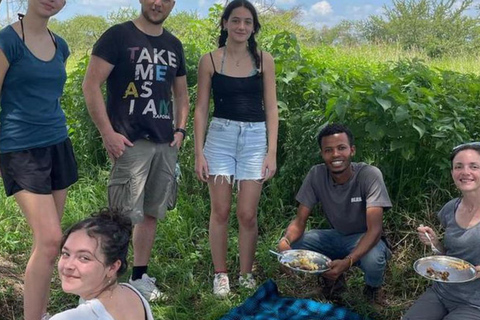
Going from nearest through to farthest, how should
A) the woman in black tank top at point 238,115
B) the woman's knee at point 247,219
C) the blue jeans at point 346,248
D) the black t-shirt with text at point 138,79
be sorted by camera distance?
1. the black t-shirt with text at point 138,79
2. the blue jeans at point 346,248
3. the woman in black tank top at point 238,115
4. the woman's knee at point 247,219

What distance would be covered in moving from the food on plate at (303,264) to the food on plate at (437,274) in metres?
0.56

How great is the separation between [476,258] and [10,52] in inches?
88.4

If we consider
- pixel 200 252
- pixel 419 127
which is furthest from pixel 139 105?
pixel 419 127

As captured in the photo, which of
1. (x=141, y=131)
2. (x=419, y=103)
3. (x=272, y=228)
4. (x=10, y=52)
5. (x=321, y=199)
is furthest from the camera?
(x=272, y=228)

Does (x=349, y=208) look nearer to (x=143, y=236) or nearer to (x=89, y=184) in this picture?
Result: (x=143, y=236)

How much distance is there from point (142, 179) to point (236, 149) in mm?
534

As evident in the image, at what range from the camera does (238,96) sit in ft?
10.2

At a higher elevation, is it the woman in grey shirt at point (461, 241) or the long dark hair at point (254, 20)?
the long dark hair at point (254, 20)

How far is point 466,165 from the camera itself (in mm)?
2514

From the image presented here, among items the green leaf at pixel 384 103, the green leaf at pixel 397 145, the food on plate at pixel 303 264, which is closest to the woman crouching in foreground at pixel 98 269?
the food on plate at pixel 303 264

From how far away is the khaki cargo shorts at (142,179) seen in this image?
3020mm

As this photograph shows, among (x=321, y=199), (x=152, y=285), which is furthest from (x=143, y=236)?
(x=321, y=199)

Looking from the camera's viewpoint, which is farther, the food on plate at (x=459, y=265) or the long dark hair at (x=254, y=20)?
the long dark hair at (x=254, y=20)

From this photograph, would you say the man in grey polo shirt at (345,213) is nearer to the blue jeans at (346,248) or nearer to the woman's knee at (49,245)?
the blue jeans at (346,248)
